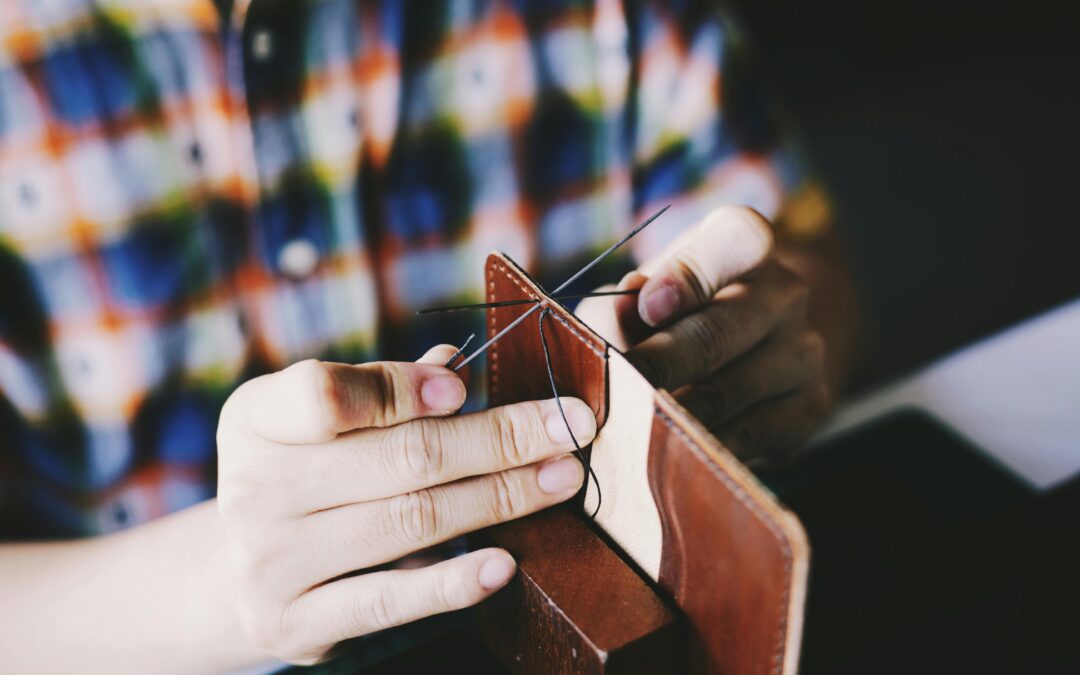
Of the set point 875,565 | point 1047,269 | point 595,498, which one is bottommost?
point 1047,269

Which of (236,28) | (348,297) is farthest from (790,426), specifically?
(236,28)

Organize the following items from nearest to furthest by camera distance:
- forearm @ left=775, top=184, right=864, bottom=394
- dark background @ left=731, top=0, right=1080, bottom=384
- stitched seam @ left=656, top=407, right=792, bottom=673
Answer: stitched seam @ left=656, top=407, right=792, bottom=673
forearm @ left=775, top=184, right=864, bottom=394
dark background @ left=731, top=0, right=1080, bottom=384

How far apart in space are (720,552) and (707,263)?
375 millimetres

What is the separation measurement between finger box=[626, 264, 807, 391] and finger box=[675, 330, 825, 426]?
0.02 metres

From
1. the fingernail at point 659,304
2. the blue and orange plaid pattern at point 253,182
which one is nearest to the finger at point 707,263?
the fingernail at point 659,304

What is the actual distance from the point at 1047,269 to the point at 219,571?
2.13 metres

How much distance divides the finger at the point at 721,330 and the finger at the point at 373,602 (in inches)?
9.3

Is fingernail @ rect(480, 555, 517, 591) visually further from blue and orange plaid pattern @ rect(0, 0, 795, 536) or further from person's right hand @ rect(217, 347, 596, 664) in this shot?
blue and orange plaid pattern @ rect(0, 0, 795, 536)

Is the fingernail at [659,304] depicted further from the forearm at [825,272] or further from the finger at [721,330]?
the forearm at [825,272]

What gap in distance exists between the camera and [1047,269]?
81.0 inches

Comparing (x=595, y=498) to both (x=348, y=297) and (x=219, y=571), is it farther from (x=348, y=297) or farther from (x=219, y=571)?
(x=348, y=297)

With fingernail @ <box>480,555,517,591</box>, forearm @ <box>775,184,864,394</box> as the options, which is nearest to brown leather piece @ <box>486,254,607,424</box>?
fingernail @ <box>480,555,517,591</box>

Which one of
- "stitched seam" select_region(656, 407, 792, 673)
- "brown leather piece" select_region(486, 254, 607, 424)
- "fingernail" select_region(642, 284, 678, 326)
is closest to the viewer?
"stitched seam" select_region(656, 407, 792, 673)

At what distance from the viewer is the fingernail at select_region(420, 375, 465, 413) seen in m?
0.54
